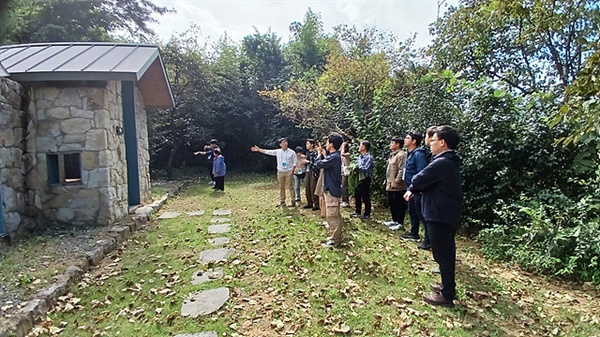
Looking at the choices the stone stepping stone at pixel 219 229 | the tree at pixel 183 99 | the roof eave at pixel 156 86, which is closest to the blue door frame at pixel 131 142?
the roof eave at pixel 156 86

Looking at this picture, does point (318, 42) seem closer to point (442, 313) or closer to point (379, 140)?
point (379, 140)

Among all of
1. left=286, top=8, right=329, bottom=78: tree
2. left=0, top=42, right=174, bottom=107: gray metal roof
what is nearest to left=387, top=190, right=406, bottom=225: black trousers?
left=0, top=42, right=174, bottom=107: gray metal roof

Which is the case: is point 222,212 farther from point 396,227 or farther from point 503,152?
point 503,152

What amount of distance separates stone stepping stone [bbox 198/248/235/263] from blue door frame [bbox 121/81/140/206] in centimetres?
399

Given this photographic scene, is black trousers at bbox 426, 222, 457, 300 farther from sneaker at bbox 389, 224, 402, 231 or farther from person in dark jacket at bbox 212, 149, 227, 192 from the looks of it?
person in dark jacket at bbox 212, 149, 227, 192

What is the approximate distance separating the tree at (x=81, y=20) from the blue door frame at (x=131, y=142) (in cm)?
856

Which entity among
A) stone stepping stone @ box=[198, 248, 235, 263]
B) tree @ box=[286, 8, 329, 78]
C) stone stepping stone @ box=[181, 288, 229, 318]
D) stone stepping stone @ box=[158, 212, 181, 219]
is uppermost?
tree @ box=[286, 8, 329, 78]

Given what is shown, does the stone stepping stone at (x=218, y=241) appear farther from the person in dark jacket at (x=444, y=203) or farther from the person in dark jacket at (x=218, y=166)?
the person in dark jacket at (x=218, y=166)

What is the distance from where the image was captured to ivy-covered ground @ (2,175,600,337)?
3.22 meters

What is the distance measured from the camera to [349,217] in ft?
24.0

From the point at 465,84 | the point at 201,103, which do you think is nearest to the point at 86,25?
the point at 201,103

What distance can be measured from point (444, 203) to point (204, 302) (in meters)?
2.52

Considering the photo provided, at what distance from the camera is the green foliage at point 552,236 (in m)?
4.35

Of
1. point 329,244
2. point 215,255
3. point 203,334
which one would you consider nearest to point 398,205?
point 329,244
